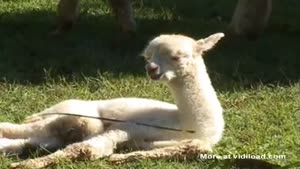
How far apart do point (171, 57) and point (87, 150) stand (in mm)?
557

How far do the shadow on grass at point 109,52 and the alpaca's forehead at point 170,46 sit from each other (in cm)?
132

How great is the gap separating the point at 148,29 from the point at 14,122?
2302mm

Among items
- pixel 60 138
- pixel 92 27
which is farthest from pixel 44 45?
pixel 60 138

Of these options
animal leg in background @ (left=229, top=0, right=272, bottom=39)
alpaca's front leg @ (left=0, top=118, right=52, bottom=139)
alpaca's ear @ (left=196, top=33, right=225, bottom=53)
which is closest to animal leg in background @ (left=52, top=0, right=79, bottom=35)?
animal leg in background @ (left=229, top=0, right=272, bottom=39)

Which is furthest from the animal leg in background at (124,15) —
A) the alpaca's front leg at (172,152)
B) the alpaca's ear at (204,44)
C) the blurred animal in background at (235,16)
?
the alpaca's front leg at (172,152)

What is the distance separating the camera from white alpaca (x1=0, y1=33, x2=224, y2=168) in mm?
3557

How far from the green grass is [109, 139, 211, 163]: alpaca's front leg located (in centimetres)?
3

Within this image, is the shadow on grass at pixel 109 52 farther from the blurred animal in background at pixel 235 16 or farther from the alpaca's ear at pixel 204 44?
the alpaca's ear at pixel 204 44

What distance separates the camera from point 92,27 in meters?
6.28

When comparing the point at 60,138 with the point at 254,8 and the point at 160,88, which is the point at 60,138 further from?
the point at 254,8

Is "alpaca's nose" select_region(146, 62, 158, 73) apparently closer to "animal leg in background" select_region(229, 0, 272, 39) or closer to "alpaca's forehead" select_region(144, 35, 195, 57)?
"alpaca's forehead" select_region(144, 35, 195, 57)

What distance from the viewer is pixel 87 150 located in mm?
3502

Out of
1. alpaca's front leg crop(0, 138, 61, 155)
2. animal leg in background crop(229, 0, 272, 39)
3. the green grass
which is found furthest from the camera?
animal leg in background crop(229, 0, 272, 39)

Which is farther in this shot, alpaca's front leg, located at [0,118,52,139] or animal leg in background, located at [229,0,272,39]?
animal leg in background, located at [229,0,272,39]
